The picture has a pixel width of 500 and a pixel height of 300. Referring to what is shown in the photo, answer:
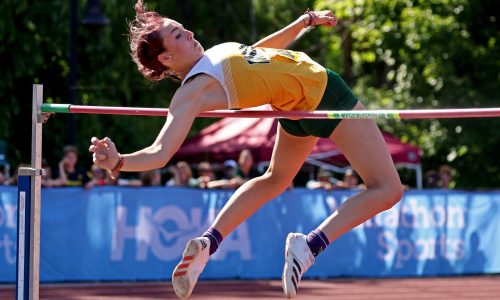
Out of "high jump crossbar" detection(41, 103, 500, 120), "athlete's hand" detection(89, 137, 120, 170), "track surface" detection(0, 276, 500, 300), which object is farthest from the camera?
"track surface" detection(0, 276, 500, 300)

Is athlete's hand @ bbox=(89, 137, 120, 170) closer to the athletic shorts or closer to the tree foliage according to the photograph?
the athletic shorts

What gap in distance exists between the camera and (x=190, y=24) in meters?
24.7

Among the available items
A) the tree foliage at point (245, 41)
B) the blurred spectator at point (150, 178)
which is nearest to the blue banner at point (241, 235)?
the blurred spectator at point (150, 178)

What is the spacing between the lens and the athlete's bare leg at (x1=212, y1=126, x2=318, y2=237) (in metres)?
6.18

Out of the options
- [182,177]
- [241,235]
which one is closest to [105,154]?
[241,235]

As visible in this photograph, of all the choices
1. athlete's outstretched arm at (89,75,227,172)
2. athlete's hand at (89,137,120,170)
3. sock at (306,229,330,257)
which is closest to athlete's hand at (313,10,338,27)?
athlete's outstretched arm at (89,75,227,172)

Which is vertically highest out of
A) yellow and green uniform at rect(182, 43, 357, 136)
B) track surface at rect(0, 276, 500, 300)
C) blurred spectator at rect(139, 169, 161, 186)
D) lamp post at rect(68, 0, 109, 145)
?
yellow and green uniform at rect(182, 43, 357, 136)

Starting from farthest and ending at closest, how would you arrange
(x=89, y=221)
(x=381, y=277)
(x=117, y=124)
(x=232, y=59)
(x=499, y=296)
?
(x=117, y=124) < (x=381, y=277) < (x=89, y=221) < (x=499, y=296) < (x=232, y=59)

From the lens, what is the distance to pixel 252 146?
1667 centimetres

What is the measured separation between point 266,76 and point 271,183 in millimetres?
784

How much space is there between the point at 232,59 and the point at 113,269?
7.13 m

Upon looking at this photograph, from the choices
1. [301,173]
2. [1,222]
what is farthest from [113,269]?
[301,173]

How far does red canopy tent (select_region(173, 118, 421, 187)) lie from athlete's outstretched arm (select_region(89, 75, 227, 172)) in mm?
10852

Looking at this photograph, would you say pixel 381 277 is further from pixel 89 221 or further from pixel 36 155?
pixel 36 155
